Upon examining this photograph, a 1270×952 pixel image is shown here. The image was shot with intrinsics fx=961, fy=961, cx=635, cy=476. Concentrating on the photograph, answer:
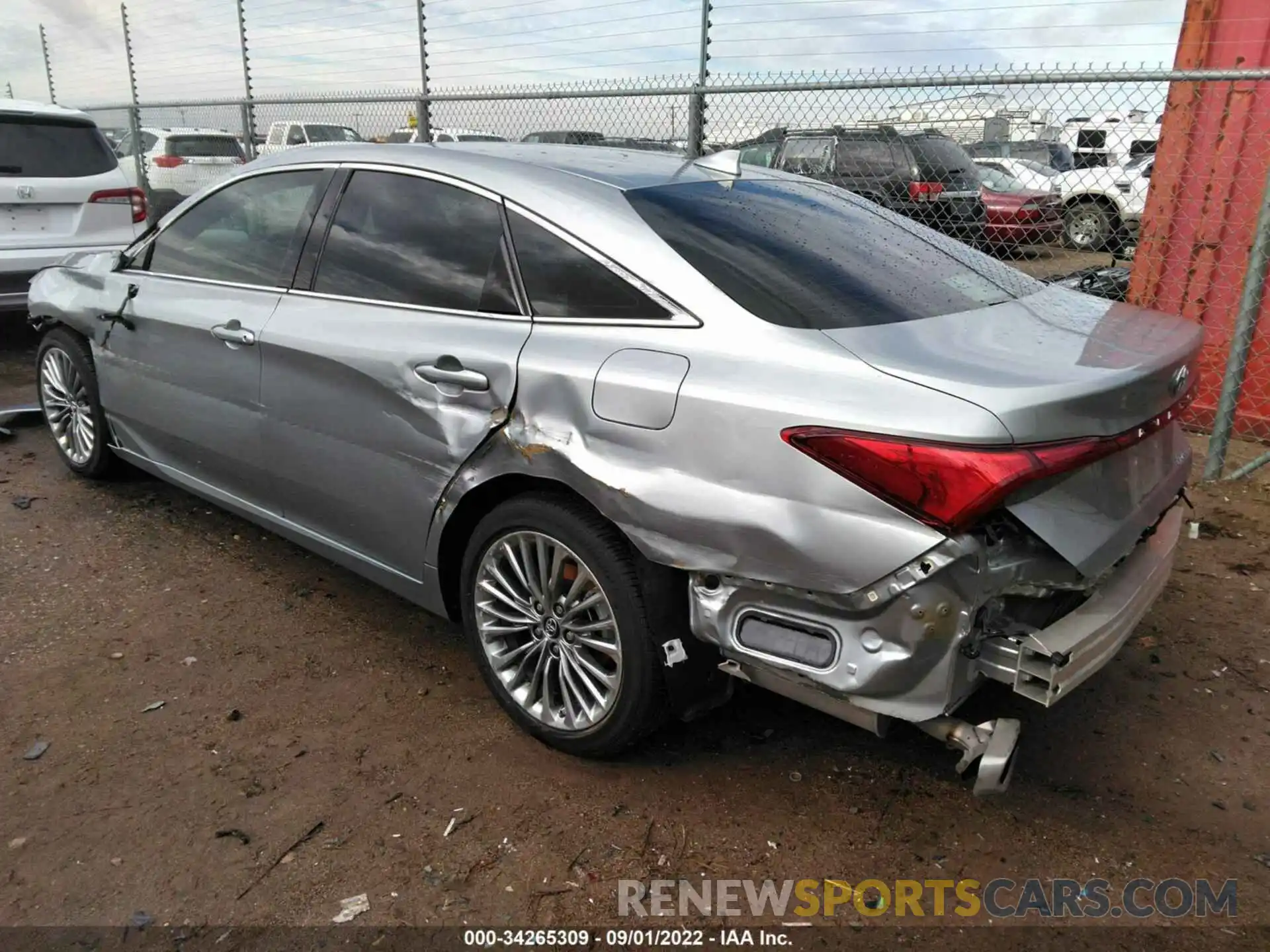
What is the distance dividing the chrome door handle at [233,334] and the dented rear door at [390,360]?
95mm

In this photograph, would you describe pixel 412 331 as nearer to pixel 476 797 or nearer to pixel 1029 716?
pixel 476 797

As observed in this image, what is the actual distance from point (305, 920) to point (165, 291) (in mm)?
2773

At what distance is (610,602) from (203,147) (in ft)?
47.7

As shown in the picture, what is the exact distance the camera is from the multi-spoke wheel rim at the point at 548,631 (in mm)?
2629

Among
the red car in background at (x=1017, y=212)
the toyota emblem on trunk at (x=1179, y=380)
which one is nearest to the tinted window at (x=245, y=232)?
the toyota emblem on trunk at (x=1179, y=380)

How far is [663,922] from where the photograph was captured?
7.38ft

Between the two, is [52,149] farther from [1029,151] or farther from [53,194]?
[1029,151]

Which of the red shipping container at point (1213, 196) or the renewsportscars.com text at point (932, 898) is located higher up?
the red shipping container at point (1213, 196)

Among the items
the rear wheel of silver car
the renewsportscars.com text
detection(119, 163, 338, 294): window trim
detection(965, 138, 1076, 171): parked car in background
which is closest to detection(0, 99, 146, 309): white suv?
detection(119, 163, 338, 294): window trim

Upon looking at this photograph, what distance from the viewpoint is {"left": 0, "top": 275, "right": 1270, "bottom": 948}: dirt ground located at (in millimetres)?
2355

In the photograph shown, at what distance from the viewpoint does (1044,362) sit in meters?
2.27

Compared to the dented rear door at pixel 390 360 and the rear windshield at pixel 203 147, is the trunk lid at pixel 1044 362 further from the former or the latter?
the rear windshield at pixel 203 147

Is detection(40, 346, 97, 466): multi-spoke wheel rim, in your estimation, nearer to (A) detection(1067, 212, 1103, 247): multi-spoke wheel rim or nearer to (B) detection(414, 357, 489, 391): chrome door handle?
(B) detection(414, 357, 489, 391): chrome door handle

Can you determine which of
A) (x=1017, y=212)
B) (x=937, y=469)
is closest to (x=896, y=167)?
(x=1017, y=212)
